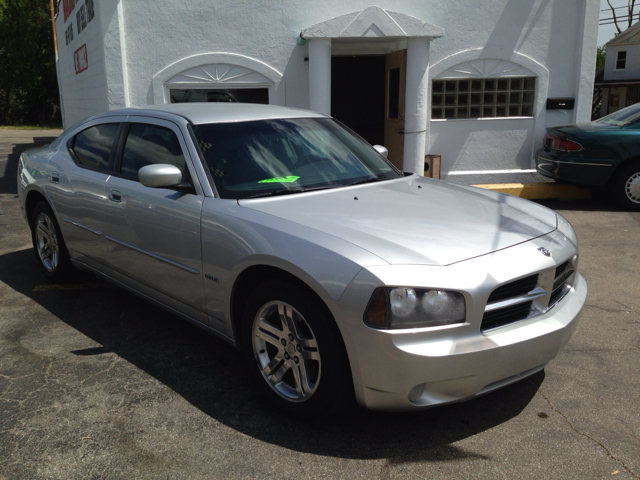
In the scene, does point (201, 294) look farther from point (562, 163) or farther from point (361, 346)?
point (562, 163)

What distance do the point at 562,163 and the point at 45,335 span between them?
24.4ft

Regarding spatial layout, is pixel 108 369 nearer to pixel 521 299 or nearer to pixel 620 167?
pixel 521 299

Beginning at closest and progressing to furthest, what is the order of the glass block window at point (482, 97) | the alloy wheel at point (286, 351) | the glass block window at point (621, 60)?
the alloy wheel at point (286, 351) → the glass block window at point (482, 97) → the glass block window at point (621, 60)

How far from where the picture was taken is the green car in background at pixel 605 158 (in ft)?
28.4

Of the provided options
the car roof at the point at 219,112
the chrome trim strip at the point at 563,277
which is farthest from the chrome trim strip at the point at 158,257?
the chrome trim strip at the point at 563,277

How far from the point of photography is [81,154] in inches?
197

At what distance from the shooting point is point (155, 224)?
3.88 m

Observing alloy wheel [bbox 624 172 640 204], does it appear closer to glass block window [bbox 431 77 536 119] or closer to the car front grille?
glass block window [bbox 431 77 536 119]

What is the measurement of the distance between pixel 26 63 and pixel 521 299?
47506 millimetres

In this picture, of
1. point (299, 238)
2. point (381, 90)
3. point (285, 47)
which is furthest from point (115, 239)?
point (381, 90)

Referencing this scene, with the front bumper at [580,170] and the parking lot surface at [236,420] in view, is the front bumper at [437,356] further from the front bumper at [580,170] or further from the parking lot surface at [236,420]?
the front bumper at [580,170]

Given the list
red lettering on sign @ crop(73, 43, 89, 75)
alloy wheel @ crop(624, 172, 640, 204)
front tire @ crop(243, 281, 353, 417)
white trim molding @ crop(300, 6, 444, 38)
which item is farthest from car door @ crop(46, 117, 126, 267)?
red lettering on sign @ crop(73, 43, 89, 75)

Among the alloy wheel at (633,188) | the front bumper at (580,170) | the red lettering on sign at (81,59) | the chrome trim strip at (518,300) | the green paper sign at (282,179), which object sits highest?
the red lettering on sign at (81,59)

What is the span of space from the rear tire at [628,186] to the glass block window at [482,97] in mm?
2377
